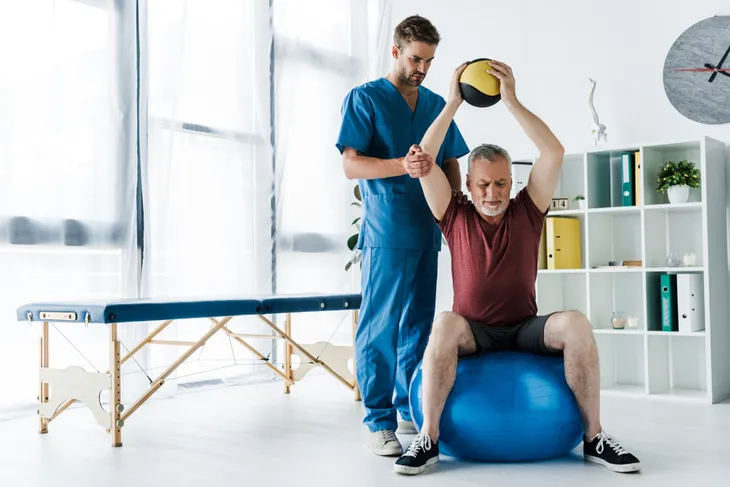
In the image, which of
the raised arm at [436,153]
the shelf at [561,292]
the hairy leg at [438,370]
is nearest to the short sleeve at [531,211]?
the raised arm at [436,153]

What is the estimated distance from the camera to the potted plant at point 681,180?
371cm

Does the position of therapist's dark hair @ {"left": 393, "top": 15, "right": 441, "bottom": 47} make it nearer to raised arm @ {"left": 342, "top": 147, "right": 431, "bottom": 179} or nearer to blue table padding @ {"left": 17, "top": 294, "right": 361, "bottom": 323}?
raised arm @ {"left": 342, "top": 147, "right": 431, "bottom": 179}

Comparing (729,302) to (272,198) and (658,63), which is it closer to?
(658,63)

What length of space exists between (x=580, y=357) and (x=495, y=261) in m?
0.38

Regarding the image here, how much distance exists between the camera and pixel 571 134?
170 inches

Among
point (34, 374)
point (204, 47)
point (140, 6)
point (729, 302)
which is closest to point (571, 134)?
point (729, 302)

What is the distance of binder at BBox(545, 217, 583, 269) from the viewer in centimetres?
402

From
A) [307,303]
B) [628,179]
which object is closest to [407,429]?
[307,303]

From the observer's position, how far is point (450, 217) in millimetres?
2439

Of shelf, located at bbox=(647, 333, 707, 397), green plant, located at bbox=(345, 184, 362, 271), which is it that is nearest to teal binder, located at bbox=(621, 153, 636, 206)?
shelf, located at bbox=(647, 333, 707, 397)

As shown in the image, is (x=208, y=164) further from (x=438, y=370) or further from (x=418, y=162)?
(x=438, y=370)

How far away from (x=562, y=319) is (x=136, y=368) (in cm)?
230

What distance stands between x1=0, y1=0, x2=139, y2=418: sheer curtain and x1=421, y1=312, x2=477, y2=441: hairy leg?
177 cm

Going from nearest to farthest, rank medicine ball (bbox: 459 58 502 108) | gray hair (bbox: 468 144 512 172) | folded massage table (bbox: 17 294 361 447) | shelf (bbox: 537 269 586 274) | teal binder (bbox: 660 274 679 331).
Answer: medicine ball (bbox: 459 58 502 108) → gray hair (bbox: 468 144 512 172) → folded massage table (bbox: 17 294 361 447) → teal binder (bbox: 660 274 679 331) → shelf (bbox: 537 269 586 274)
